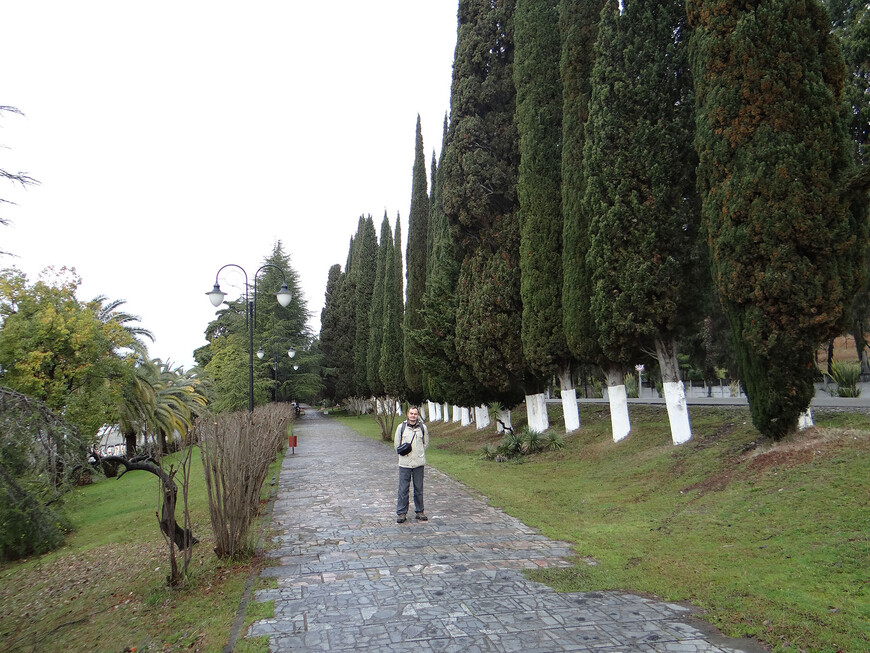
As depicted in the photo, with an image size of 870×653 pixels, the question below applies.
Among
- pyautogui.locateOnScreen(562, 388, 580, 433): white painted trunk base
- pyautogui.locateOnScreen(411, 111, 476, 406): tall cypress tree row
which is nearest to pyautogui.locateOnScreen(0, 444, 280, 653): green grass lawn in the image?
pyautogui.locateOnScreen(562, 388, 580, 433): white painted trunk base

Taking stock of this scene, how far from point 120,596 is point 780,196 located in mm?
10697

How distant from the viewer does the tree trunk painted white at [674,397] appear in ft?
40.7

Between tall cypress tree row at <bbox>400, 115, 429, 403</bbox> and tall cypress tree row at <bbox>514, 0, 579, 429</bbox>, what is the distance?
47.2 feet

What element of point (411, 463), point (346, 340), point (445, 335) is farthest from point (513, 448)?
point (346, 340)

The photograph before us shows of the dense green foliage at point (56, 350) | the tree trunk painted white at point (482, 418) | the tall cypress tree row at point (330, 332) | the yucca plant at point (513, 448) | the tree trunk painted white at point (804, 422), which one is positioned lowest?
the yucca plant at point (513, 448)

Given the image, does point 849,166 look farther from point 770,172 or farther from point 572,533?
point 572,533

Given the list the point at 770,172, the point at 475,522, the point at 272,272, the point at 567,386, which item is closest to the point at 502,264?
the point at 567,386

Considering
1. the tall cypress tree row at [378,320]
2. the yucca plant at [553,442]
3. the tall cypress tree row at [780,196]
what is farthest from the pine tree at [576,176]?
the tall cypress tree row at [378,320]

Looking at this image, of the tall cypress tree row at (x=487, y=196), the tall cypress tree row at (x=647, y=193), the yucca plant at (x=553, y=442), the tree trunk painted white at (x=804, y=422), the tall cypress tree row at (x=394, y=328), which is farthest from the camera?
the tall cypress tree row at (x=394, y=328)

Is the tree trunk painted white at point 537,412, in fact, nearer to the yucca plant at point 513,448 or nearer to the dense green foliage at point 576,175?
the yucca plant at point 513,448

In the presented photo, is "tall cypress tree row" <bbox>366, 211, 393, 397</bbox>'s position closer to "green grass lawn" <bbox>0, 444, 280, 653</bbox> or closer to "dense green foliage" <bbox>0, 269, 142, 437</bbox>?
"dense green foliage" <bbox>0, 269, 142, 437</bbox>

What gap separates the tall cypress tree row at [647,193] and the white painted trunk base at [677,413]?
0.07 ft

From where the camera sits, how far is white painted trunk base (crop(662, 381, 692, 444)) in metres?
12.4

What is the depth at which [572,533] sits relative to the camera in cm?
795
